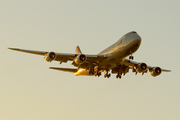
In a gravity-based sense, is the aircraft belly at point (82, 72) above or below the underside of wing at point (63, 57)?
below

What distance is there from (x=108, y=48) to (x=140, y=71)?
7926mm

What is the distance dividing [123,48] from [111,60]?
11.1 ft

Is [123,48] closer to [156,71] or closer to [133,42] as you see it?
[133,42]

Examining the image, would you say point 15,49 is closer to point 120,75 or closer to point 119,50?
point 119,50

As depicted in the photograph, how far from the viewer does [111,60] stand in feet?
176

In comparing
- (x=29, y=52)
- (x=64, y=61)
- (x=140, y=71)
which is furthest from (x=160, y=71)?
(x=29, y=52)

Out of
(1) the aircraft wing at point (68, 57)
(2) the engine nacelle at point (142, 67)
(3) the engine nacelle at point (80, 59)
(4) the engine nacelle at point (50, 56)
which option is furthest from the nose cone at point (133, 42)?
(4) the engine nacelle at point (50, 56)

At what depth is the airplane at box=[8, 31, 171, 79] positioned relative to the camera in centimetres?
5128

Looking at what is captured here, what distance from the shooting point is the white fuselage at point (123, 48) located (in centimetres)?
5069

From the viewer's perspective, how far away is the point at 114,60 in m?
53.6

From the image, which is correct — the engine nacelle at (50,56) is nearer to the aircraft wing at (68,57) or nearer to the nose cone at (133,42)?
the aircraft wing at (68,57)

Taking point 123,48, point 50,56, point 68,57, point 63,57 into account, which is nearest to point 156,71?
point 123,48

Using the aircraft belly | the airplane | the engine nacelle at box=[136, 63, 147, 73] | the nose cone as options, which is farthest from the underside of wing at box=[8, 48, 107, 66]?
the engine nacelle at box=[136, 63, 147, 73]

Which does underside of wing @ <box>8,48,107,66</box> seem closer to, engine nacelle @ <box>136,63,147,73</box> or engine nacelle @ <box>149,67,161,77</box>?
engine nacelle @ <box>136,63,147,73</box>
